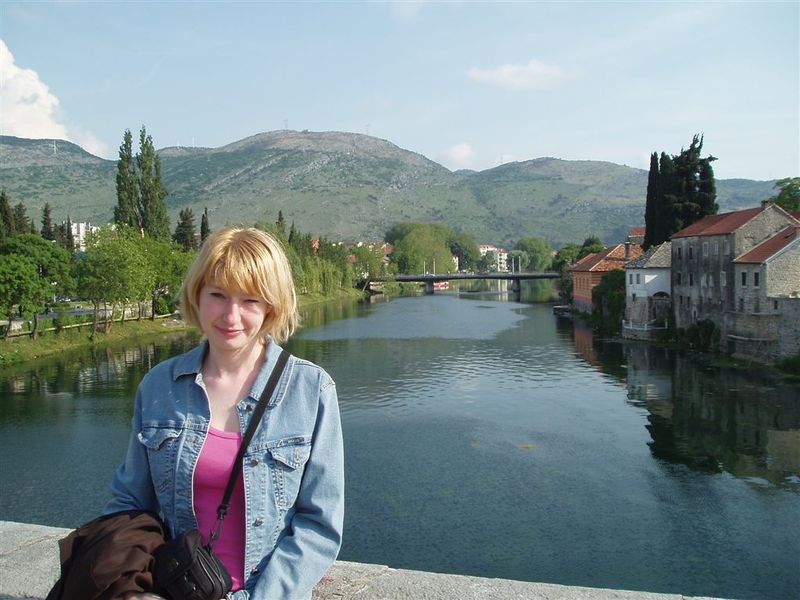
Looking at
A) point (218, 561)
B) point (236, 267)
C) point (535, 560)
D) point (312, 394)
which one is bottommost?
point (535, 560)

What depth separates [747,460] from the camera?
1828 cm

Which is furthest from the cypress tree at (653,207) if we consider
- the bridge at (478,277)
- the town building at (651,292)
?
the bridge at (478,277)

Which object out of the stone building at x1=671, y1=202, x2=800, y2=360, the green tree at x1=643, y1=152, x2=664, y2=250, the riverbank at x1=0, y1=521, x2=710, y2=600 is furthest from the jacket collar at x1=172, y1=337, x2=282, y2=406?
the green tree at x1=643, y1=152, x2=664, y2=250

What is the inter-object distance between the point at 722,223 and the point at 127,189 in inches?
1524

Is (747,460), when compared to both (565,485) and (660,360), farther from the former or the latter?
(660,360)

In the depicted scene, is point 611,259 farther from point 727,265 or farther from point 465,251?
point 465,251

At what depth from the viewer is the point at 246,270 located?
2430mm

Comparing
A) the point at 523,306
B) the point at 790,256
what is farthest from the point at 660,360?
the point at 523,306

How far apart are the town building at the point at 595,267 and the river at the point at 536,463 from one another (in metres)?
21.1

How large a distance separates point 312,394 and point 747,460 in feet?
61.1

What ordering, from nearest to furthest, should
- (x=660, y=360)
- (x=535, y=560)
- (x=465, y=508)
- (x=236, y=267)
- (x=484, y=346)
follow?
(x=236, y=267), (x=535, y=560), (x=465, y=508), (x=660, y=360), (x=484, y=346)

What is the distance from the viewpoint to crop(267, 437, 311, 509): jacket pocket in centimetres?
238

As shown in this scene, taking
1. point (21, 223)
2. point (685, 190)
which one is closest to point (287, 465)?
point (685, 190)

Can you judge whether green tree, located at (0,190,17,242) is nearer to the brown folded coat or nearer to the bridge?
the brown folded coat
